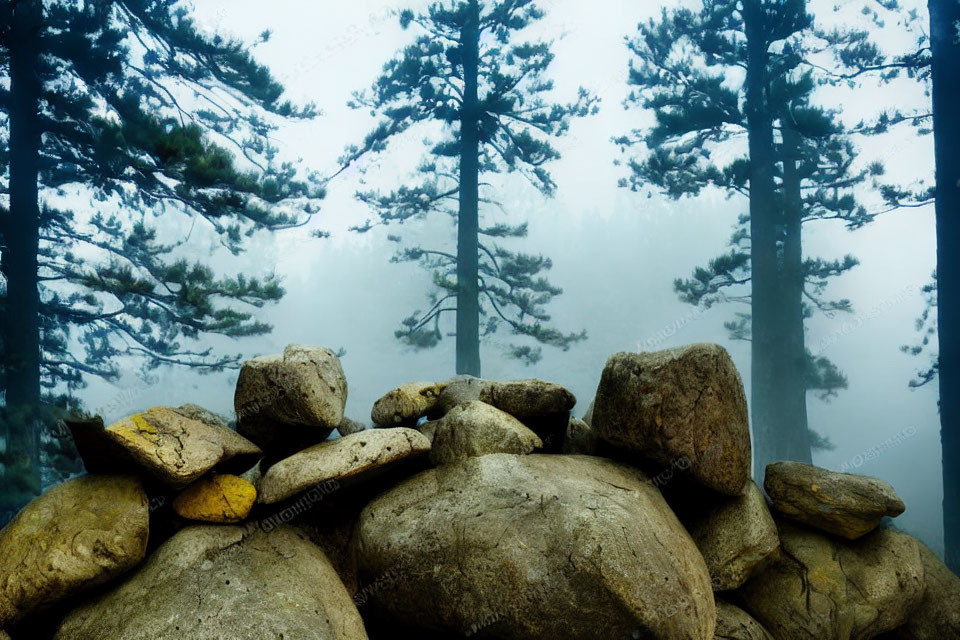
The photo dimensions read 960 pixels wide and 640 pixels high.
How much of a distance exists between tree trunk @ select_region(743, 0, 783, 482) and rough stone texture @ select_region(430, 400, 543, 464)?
7.09 metres

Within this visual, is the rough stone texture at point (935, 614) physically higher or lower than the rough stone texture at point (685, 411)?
lower

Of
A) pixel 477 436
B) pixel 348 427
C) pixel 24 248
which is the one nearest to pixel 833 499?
pixel 477 436

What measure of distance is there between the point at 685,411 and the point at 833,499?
130 cm

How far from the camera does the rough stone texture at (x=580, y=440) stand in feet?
12.0

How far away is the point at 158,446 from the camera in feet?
8.52

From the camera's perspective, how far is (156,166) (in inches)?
241

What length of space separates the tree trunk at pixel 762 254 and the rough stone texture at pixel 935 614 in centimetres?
520

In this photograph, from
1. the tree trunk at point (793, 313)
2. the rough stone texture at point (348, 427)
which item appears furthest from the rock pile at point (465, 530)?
the tree trunk at point (793, 313)

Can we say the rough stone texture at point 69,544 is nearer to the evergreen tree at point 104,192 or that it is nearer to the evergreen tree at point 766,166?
the evergreen tree at point 104,192

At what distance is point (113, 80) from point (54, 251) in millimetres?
2455

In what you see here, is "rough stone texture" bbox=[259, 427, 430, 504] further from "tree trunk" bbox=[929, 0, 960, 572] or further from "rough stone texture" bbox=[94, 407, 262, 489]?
"tree trunk" bbox=[929, 0, 960, 572]

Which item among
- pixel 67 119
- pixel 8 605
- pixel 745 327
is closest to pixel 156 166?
pixel 67 119

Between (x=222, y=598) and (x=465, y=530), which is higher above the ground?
(x=465, y=530)

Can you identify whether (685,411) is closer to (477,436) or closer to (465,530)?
(477,436)
